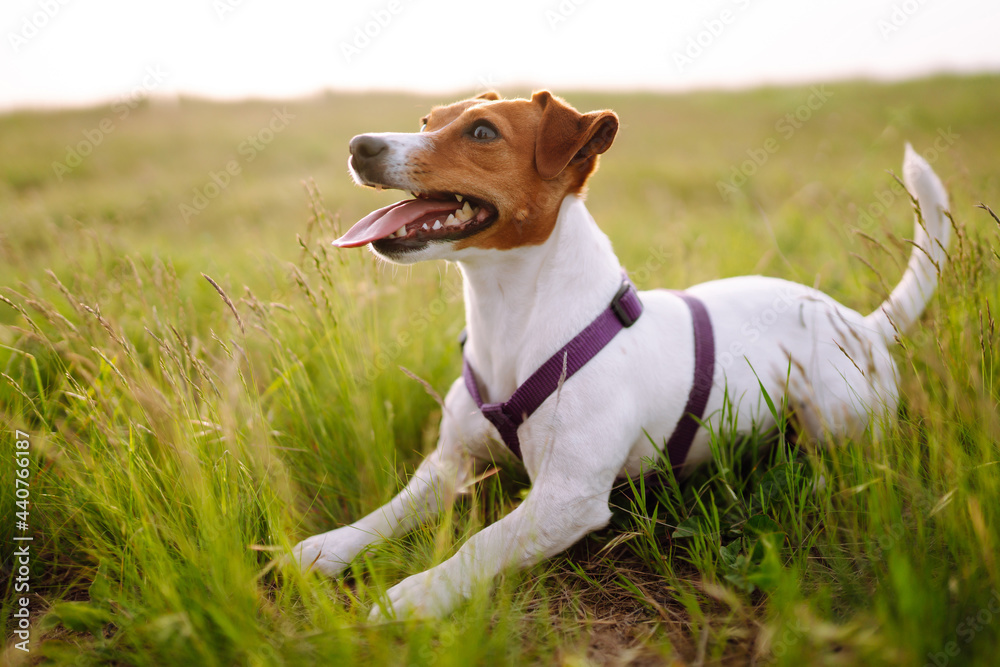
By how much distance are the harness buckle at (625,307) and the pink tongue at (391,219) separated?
73cm

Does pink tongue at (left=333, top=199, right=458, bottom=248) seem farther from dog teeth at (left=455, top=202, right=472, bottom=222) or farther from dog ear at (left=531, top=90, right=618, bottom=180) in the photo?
dog ear at (left=531, top=90, right=618, bottom=180)

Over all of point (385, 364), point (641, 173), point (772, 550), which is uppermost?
point (772, 550)

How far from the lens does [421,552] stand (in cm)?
205

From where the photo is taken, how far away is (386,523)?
2.31m

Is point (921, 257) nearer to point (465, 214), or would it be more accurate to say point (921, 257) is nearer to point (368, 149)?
point (465, 214)

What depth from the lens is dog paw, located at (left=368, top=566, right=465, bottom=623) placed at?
170 centimetres

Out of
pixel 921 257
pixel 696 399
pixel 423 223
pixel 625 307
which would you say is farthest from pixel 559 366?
pixel 921 257

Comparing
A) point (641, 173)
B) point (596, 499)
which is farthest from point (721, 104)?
point (596, 499)

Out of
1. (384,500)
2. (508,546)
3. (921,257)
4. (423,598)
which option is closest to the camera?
(423,598)

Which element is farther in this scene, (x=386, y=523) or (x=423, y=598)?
(x=386, y=523)

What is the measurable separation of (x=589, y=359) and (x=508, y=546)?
727mm

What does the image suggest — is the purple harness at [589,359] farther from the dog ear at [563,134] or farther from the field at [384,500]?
the dog ear at [563,134]

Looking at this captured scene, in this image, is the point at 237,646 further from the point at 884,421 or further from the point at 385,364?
the point at 884,421

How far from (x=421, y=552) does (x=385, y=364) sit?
1.16m
